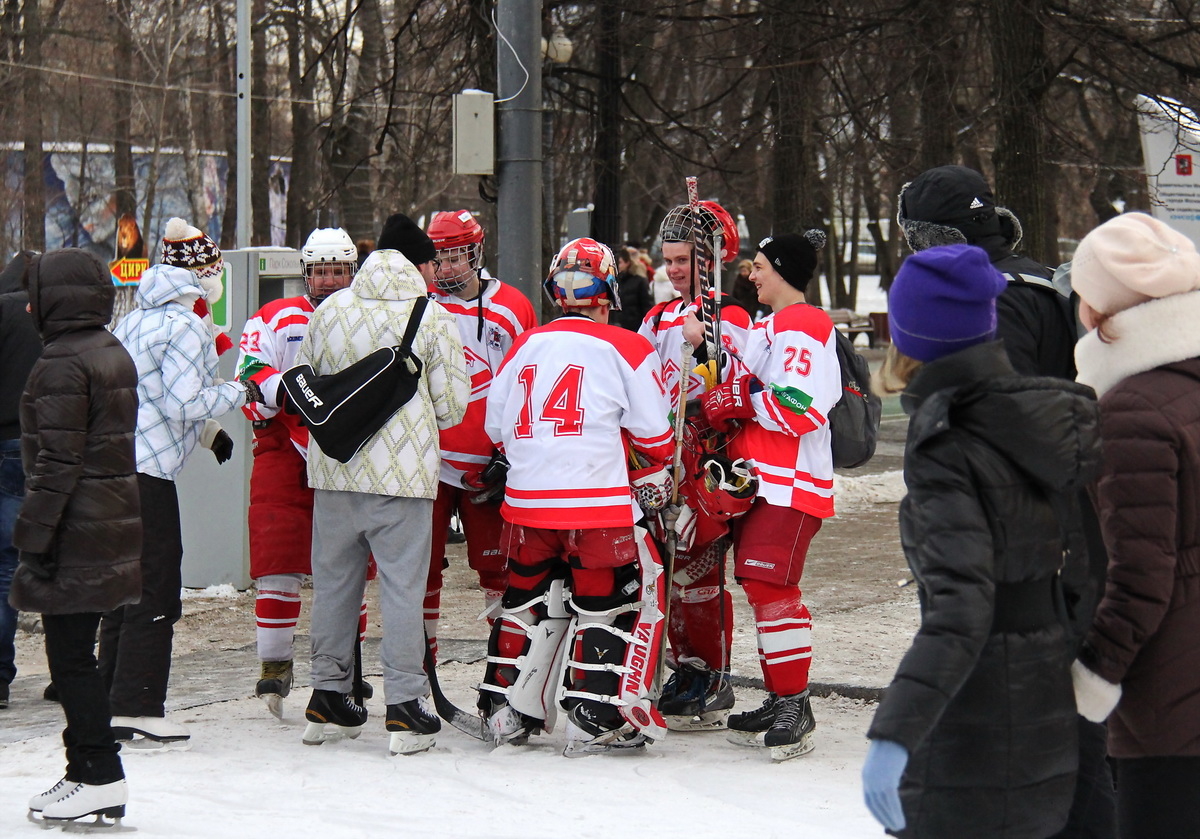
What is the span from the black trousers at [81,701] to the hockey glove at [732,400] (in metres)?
2.31

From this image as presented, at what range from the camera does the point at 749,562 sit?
5.49 metres

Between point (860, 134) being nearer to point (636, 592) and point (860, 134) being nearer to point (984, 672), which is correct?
point (636, 592)

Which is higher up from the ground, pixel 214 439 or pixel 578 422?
pixel 578 422

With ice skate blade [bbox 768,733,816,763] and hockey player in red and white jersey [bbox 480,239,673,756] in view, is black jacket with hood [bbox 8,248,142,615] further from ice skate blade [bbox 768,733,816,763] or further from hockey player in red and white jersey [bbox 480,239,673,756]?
ice skate blade [bbox 768,733,816,763]

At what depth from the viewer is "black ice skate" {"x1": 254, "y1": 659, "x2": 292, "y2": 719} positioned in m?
5.94

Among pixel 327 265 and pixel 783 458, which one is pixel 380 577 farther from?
pixel 783 458

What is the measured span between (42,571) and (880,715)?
2.86m

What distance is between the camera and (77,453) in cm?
A: 456

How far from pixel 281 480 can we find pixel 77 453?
1545 mm

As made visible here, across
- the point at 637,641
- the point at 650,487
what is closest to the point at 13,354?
the point at 650,487

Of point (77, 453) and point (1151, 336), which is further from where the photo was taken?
point (77, 453)

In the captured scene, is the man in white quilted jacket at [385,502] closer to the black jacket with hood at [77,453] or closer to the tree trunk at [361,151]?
the black jacket with hood at [77,453]

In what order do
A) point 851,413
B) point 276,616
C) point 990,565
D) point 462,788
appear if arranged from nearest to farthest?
point 990,565 → point 462,788 → point 851,413 → point 276,616

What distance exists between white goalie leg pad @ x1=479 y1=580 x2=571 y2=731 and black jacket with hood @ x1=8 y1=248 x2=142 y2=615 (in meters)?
1.45
